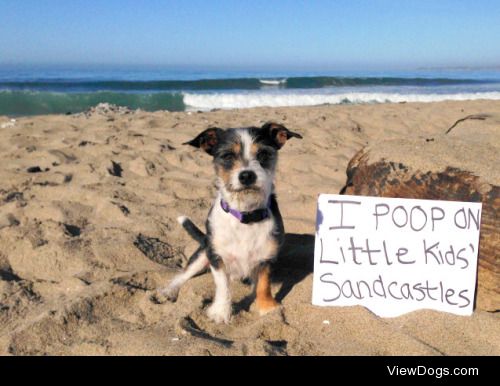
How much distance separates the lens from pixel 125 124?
8734 millimetres

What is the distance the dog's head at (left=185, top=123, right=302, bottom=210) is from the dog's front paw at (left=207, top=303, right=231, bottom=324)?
62 centimetres

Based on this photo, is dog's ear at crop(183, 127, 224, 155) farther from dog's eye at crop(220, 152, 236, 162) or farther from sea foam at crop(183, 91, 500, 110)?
sea foam at crop(183, 91, 500, 110)

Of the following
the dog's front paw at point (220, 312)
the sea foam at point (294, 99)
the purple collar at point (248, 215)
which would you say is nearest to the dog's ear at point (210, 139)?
the purple collar at point (248, 215)

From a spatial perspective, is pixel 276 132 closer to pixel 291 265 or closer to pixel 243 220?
pixel 243 220

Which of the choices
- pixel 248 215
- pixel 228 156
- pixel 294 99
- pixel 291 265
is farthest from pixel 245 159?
pixel 294 99

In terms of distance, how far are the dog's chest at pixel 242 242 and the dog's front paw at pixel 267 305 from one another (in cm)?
25

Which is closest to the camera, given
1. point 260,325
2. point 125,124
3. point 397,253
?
point 260,325

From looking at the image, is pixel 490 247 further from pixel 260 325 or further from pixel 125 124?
pixel 125 124

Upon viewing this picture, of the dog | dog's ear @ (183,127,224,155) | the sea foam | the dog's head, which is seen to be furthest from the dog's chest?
the sea foam

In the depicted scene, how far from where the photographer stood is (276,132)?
323 cm

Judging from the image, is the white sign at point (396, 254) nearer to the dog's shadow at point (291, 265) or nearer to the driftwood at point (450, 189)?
the driftwood at point (450, 189)

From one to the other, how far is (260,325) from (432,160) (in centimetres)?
154

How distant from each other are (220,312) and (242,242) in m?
0.46

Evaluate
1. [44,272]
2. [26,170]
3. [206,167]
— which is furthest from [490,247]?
[26,170]
